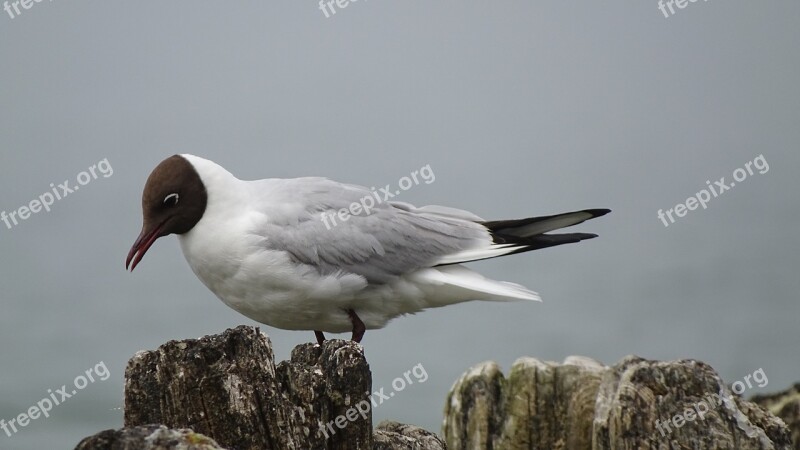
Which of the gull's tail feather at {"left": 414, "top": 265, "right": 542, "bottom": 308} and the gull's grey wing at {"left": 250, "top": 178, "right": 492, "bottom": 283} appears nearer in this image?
the gull's grey wing at {"left": 250, "top": 178, "right": 492, "bottom": 283}

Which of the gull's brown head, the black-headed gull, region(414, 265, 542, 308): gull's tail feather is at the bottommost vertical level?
region(414, 265, 542, 308): gull's tail feather

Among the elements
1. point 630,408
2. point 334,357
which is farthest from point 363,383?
point 630,408

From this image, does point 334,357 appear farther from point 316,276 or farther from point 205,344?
point 316,276

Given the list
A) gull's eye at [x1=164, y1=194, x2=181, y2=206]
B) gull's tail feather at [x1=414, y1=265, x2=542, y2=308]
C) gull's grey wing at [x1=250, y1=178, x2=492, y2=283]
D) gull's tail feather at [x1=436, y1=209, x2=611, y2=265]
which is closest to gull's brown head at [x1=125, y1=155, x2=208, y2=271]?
gull's eye at [x1=164, y1=194, x2=181, y2=206]

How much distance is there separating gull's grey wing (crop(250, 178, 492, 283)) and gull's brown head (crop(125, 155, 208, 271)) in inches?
18.3

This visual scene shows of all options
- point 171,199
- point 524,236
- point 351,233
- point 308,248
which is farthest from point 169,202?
point 524,236

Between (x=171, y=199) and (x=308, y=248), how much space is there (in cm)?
94

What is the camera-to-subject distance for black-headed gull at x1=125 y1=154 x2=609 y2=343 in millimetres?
6508

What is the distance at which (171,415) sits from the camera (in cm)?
416

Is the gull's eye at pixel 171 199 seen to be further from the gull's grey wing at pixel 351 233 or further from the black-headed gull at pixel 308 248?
the gull's grey wing at pixel 351 233

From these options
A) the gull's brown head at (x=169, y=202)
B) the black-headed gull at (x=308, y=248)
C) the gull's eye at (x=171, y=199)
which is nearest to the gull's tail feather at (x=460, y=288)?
the black-headed gull at (x=308, y=248)

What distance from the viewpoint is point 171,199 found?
6602 millimetres

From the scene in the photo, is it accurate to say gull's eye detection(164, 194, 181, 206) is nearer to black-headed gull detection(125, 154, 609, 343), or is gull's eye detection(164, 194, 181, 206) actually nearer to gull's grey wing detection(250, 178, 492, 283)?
black-headed gull detection(125, 154, 609, 343)

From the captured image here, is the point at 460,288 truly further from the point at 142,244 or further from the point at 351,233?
the point at 142,244
